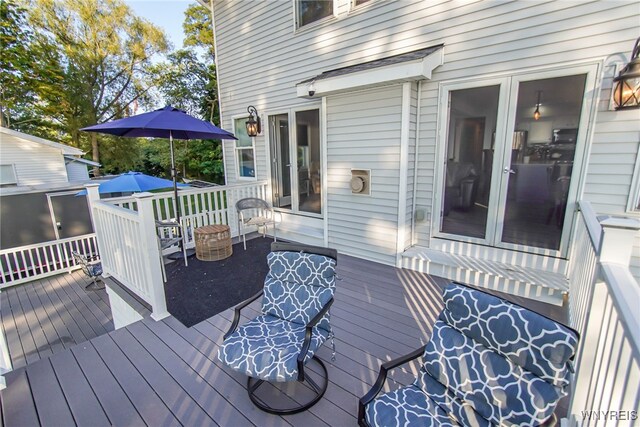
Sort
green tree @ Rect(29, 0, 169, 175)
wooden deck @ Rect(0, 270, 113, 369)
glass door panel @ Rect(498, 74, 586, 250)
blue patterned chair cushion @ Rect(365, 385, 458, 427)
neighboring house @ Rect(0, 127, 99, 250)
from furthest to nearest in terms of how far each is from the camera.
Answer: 1. green tree @ Rect(29, 0, 169, 175)
2. neighboring house @ Rect(0, 127, 99, 250)
3. wooden deck @ Rect(0, 270, 113, 369)
4. glass door panel @ Rect(498, 74, 586, 250)
5. blue patterned chair cushion @ Rect(365, 385, 458, 427)

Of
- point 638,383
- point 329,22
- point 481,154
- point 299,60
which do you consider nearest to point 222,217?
point 299,60

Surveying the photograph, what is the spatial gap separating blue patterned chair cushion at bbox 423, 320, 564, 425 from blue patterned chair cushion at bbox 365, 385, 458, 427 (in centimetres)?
14

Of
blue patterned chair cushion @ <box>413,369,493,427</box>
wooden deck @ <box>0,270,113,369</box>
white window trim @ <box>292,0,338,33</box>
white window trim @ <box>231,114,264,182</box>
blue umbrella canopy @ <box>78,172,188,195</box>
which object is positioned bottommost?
wooden deck @ <box>0,270,113,369</box>

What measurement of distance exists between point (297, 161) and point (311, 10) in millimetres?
2493

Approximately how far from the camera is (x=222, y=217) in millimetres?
5438

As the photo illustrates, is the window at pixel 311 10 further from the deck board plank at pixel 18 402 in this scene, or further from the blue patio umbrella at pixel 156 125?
the deck board plank at pixel 18 402

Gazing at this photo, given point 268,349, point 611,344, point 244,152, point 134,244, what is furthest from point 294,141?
point 611,344

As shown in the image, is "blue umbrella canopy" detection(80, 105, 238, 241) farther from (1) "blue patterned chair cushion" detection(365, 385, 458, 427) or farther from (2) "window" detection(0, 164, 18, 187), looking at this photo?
(2) "window" detection(0, 164, 18, 187)

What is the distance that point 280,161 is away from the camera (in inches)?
220

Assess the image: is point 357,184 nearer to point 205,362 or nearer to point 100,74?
point 205,362

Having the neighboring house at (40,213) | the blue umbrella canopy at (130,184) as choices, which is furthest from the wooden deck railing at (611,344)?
the neighboring house at (40,213)

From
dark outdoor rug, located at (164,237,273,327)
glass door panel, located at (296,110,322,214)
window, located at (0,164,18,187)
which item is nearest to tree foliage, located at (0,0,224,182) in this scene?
window, located at (0,164,18,187)

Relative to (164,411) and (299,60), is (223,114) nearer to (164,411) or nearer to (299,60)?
(299,60)

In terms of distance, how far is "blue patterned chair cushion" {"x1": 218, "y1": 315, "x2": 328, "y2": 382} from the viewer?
5.77 ft
